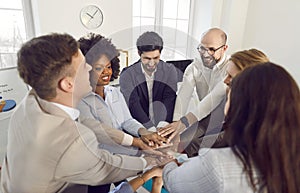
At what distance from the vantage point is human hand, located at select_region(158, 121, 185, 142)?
137 cm

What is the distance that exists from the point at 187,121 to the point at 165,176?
62cm

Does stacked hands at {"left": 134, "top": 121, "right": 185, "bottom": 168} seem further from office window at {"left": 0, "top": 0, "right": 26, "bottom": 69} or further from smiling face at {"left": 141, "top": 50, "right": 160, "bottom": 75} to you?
office window at {"left": 0, "top": 0, "right": 26, "bottom": 69}

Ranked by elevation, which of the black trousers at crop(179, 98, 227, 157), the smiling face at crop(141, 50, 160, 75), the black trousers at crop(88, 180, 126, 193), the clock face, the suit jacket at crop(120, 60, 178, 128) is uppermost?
the clock face

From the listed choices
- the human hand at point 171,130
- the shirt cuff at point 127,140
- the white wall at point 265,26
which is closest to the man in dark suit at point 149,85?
the human hand at point 171,130

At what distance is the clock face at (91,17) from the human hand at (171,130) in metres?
1.65

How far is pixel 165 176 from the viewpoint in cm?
97

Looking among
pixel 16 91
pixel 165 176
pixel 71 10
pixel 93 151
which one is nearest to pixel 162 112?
pixel 165 176

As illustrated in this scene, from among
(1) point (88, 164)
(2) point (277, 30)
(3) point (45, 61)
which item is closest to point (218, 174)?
(1) point (88, 164)

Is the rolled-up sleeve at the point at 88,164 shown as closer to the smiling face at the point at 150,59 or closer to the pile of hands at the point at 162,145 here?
the pile of hands at the point at 162,145

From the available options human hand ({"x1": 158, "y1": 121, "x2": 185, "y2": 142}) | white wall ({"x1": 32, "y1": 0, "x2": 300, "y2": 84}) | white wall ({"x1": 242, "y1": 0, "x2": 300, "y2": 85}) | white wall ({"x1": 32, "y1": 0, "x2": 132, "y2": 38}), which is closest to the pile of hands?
human hand ({"x1": 158, "y1": 121, "x2": 185, "y2": 142})

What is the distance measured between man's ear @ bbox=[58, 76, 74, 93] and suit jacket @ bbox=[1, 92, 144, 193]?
8 cm

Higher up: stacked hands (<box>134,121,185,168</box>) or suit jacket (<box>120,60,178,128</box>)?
suit jacket (<box>120,60,178,128</box>)

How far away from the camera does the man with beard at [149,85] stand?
1.55 metres

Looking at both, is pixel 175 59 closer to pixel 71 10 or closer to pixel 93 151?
pixel 71 10
